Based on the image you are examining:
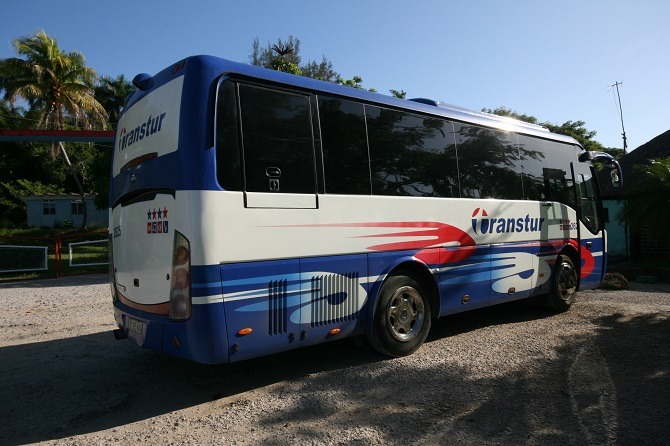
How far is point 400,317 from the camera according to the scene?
18.2 feet

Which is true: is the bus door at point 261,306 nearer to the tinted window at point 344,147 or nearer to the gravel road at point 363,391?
the gravel road at point 363,391

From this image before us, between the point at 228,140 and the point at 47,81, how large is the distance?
31.8 metres

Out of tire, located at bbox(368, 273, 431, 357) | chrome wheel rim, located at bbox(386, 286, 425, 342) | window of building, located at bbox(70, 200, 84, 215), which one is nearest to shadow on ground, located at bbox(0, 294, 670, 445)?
tire, located at bbox(368, 273, 431, 357)

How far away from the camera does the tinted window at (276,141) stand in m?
4.30

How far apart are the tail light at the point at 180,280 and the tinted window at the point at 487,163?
12.2 feet

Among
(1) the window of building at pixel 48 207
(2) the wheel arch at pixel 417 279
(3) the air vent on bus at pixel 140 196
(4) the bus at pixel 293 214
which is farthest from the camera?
(1) the window of building at pixel 48 207

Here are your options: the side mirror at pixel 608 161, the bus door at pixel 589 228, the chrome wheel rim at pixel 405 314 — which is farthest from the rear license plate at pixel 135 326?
the side mirror at pixel 608 161

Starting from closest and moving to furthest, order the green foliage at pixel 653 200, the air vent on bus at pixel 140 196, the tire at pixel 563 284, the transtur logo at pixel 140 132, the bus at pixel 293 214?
the bus at pixel 293 214 → the air vent on bus at pixel 140 196 → the transtur logo at pixel 140 132 → the tire at pixel 563 284 → the green foliage at pixel 653 200

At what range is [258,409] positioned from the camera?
417 centimetres

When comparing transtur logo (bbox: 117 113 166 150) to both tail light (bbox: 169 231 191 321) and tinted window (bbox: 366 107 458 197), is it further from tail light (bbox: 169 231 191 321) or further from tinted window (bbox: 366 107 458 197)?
→ tinted window (bbox: 366 107 458 197)

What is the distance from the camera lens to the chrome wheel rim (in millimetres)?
5439

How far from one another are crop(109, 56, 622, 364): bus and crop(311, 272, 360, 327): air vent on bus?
0.04ft

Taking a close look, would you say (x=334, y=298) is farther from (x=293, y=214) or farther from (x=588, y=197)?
(x=588, y=197)

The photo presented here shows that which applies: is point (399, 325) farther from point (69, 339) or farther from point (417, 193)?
point (69, 339)
